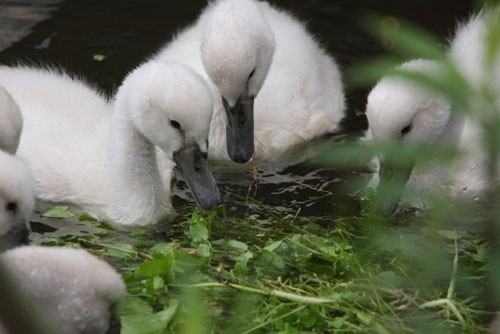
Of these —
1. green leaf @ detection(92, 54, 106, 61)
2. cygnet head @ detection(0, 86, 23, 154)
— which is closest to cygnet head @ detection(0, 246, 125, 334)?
cygnet head @ detection(0, 86, 23, 154)

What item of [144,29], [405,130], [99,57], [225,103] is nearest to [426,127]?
[405,130]

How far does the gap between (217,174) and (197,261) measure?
153 cm

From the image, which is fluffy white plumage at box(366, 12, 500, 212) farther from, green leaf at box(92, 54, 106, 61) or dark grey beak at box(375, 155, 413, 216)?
green leaf at box(92, 54, 106, 61)

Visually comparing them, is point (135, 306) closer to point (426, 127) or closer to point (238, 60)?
point (238, 60)

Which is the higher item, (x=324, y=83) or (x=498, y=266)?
(x=498, y=266)

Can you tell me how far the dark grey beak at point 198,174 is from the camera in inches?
199

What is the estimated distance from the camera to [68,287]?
3174 millimetres

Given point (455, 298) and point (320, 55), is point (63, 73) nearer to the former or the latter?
point (320, 55)

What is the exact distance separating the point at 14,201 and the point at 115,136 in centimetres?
136

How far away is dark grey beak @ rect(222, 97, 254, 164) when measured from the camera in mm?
5590

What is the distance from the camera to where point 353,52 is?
24.3 ft

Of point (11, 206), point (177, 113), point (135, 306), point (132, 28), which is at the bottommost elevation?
point (135, 306)

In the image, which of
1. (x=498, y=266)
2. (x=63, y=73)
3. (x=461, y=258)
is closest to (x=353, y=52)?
(x=63, y=73)

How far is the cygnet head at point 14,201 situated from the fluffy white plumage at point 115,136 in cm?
102
